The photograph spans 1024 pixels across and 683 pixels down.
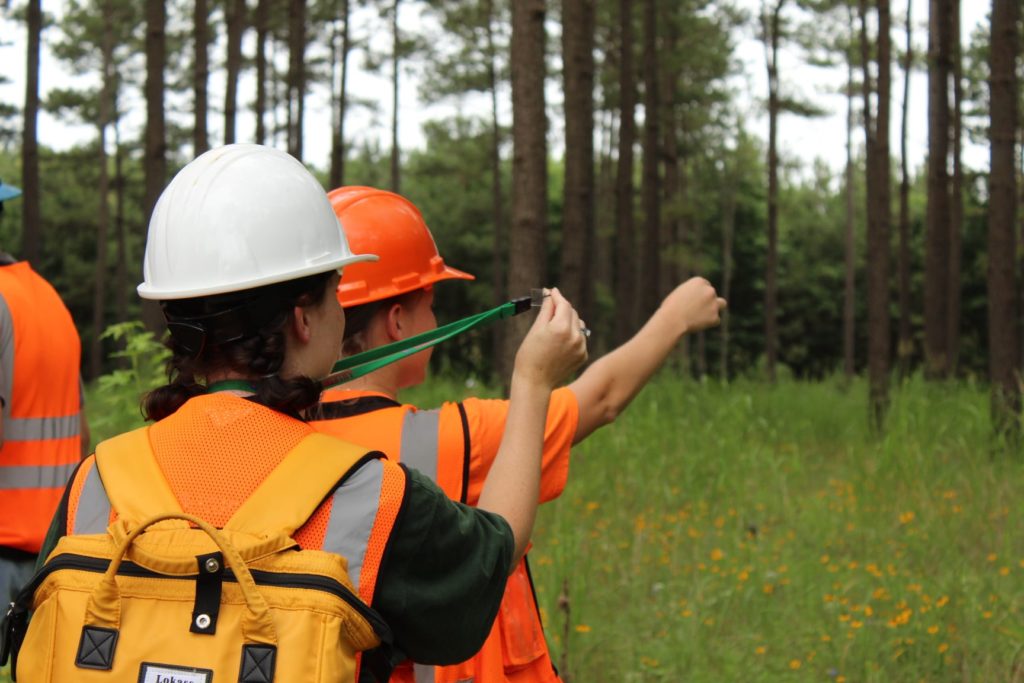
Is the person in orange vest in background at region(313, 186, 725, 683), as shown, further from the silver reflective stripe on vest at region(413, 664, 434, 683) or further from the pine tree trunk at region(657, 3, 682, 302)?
the pine tree trunk at region(657, 3, 682, 302)

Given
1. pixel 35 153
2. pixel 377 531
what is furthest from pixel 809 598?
pixel 35 153

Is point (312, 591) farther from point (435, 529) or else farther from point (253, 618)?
point (435, 529)

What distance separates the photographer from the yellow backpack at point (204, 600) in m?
1.36

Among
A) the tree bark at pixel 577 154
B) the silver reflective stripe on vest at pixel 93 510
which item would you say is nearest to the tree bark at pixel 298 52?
the tree bark at pixel 577 154

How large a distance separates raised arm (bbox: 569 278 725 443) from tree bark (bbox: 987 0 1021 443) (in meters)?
7.10

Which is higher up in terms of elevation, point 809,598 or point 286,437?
point 286,437

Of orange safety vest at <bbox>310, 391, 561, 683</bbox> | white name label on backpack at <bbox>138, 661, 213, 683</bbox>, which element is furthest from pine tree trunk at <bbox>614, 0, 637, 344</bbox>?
white name label on backpack at <bbox>138, 661, 213, 683</bbox>

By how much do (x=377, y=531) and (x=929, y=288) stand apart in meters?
17.1

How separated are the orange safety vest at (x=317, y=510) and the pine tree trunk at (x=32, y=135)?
17.2 metres

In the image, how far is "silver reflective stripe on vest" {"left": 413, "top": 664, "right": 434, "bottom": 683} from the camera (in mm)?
2049

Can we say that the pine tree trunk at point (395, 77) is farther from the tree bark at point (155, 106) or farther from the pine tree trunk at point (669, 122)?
the tree bark at point (155, 106)

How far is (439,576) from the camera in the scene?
153 cm

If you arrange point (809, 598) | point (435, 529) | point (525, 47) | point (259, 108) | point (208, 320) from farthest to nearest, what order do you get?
1. point (259, 108)
2. point (525, 47)
3. point (809, 598)
4. point (208, 320)
5. point (435, 529)

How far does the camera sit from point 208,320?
63.4 inches
